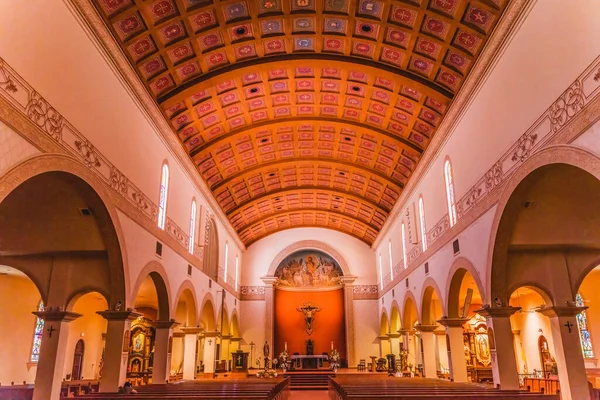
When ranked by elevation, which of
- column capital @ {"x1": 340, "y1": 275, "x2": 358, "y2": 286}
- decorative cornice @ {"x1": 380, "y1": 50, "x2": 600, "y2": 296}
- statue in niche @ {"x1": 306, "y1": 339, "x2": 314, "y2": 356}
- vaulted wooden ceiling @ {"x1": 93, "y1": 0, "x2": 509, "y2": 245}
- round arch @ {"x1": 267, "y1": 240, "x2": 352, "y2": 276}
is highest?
vaulted wooden ceiling @ {"x1": 93, "y1": 0, "x2": 509, "y2": 245}

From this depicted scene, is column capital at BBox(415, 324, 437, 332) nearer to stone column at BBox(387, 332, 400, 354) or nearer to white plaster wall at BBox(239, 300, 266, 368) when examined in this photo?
stone column at BBox(387, 332, 400, 354)

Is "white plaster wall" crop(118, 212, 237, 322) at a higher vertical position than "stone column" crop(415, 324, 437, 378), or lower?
higher

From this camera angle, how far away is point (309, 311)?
103ft

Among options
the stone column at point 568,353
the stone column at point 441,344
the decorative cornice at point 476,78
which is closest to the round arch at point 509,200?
the stone column at point 568,353

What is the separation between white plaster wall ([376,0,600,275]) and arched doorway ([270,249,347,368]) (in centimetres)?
1912

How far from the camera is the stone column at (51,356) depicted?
1145 cm

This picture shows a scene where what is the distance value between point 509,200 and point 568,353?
180 inches

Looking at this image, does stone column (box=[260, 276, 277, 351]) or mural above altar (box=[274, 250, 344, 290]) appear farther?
mural above altar (box=[274, 250, 344, 290])

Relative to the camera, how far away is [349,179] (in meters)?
24.8

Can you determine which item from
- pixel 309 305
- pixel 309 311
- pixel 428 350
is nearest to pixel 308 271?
pixel 309 305

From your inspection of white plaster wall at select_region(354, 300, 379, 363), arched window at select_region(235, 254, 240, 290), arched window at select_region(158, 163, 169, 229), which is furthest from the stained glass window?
arched window at select_region(235, 254, 240, 290)

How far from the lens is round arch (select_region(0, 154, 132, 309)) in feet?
25.0

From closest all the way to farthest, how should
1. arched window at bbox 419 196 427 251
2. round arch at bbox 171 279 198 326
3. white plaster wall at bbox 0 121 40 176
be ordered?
white plaster wall at bbox 0 121 40 176 < round arch at bbox 171 279 198 326 < arched window at bbox 419 196 427 251

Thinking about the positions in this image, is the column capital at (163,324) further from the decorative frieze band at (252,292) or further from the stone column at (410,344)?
the decorative frieze band at (252,292)
